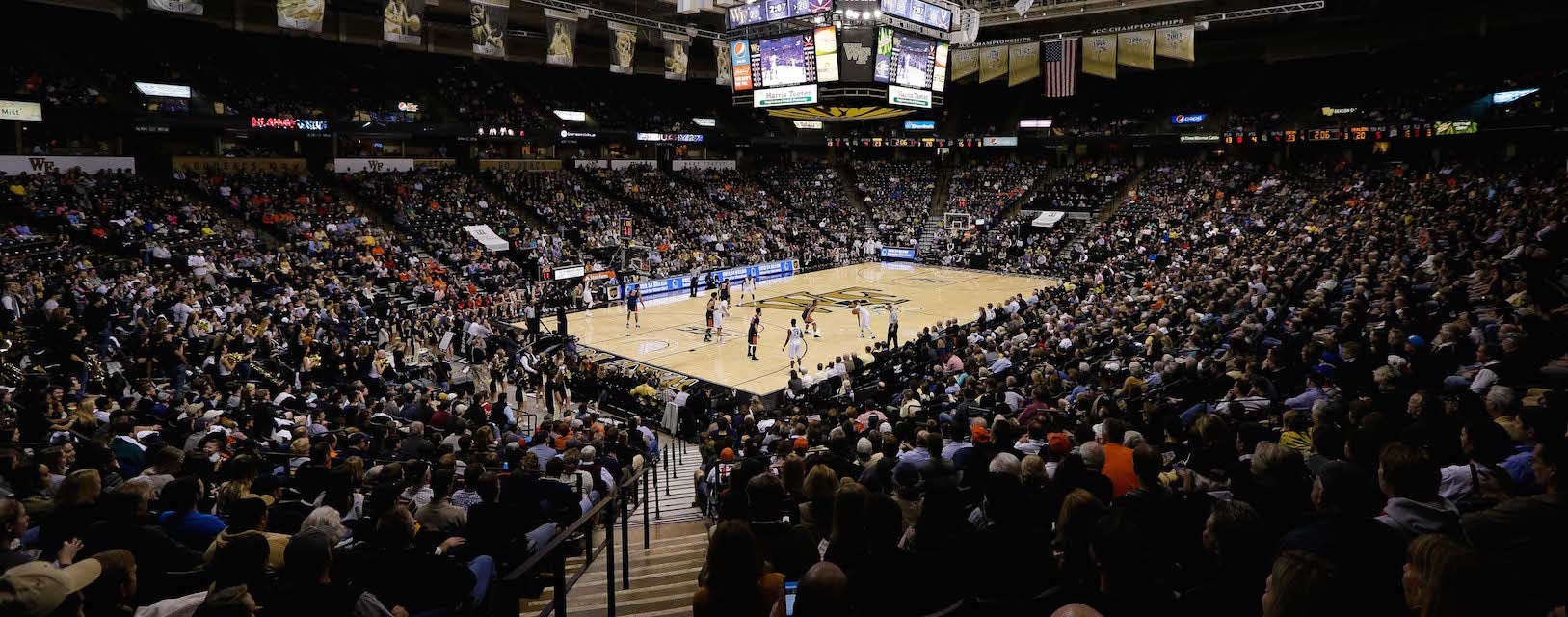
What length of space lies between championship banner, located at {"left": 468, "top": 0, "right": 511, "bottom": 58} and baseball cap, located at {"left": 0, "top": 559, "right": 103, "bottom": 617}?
77.2 ft

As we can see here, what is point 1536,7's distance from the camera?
29734mm

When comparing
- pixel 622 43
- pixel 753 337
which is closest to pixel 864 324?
pixel 753 337

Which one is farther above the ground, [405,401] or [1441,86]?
[1441,86]

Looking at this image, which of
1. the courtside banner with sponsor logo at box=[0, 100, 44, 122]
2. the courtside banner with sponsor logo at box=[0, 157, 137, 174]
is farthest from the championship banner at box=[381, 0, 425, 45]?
the courtside banner with sponsor logo at box=[0, 157, 137, 174]

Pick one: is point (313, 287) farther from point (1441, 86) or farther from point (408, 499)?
point (1441, 86)

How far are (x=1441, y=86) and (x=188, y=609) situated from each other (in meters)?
44.4


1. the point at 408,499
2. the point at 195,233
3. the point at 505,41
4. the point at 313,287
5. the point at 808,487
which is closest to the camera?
the point at 808,487

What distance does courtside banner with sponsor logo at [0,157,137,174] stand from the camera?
984 inches

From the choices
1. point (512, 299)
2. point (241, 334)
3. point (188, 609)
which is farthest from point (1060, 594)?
point (512, 299)

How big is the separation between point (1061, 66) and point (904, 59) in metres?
16.8

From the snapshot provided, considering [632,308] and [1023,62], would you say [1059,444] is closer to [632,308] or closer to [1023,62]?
[632,308]

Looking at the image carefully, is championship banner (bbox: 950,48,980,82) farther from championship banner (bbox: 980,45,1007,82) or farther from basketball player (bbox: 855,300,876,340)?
basketball player (bbox: 855,300,876,340)

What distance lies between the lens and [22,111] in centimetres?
2352

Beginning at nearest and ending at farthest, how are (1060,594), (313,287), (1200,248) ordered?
(1060,594) < (313,287) < (1200,248)
